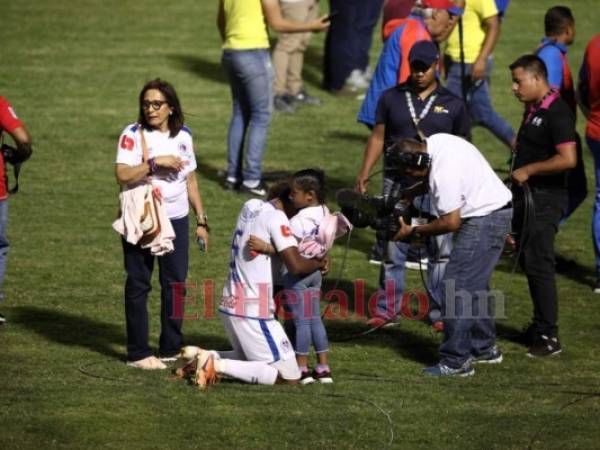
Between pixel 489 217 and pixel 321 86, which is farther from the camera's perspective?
pixel 321 86

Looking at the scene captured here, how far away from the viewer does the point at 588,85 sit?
10.8 meters

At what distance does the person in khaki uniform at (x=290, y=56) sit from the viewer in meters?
16.6

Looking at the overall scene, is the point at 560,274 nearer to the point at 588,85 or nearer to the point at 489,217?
the point at 588,85

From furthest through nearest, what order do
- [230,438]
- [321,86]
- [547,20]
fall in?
[321,86] → [547,20] → [230,438]

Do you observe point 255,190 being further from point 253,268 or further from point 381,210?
point 253,268

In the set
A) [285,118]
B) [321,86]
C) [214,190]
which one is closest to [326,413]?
[214,190]

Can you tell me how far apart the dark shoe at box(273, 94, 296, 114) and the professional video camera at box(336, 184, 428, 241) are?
325 inches

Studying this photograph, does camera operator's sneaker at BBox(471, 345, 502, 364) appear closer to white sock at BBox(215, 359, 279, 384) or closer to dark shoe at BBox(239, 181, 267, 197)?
white sock at BBox(215, 359, 279, 384)

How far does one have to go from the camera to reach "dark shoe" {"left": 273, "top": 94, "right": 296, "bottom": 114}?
16.9 meters

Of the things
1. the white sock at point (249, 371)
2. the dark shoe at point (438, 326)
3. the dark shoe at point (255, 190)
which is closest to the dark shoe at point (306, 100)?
the dark shoe at point (255, 190)

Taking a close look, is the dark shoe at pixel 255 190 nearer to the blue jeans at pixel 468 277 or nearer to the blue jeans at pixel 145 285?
the blue jeans at pixel 145 285

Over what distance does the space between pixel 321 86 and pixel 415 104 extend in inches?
331

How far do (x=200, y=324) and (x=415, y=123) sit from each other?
226cm

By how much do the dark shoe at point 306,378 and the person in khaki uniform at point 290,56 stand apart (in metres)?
8.40
